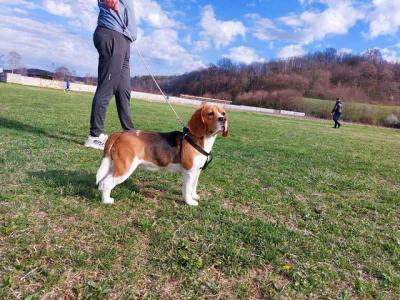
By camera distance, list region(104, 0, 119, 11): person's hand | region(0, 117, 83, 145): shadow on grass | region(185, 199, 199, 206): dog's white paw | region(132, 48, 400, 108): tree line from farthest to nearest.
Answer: region(132, 48, 400, 108): tree line → region(0, 117, 83, 145): shadow on grass → region(104, 0, 119, 11): person's hand → region(185, 199, 199, 206): dog's white paw

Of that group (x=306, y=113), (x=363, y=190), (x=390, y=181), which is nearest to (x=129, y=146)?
(x=363, y=190)

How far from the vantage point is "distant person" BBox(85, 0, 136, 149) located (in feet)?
20.6

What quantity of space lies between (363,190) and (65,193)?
182 inches

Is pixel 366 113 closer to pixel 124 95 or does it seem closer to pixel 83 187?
pixel 124 95

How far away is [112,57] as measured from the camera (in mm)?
6375

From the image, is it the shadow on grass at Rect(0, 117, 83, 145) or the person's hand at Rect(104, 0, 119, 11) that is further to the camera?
the shadow on grass at Rect(0, 117, 83, 145)

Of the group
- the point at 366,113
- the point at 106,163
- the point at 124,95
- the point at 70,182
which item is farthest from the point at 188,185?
the point at 366,113

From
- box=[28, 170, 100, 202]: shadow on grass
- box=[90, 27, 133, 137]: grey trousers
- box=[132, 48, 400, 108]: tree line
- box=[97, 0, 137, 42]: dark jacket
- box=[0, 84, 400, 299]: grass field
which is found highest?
box=[132, 48, 400, 108]: tree line

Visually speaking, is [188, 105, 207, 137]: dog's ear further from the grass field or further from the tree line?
the tree line

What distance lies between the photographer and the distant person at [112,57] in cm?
628

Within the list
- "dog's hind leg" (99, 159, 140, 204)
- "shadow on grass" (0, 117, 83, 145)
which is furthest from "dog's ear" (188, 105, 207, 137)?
"shadow on grass" (0, 117, 83, 145)

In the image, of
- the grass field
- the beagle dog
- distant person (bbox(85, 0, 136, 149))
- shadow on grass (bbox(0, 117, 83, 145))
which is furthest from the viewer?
shadow on grass (bbox(0, 117, 83, 145))

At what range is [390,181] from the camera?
6.78 metres

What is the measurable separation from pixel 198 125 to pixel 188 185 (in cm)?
73
